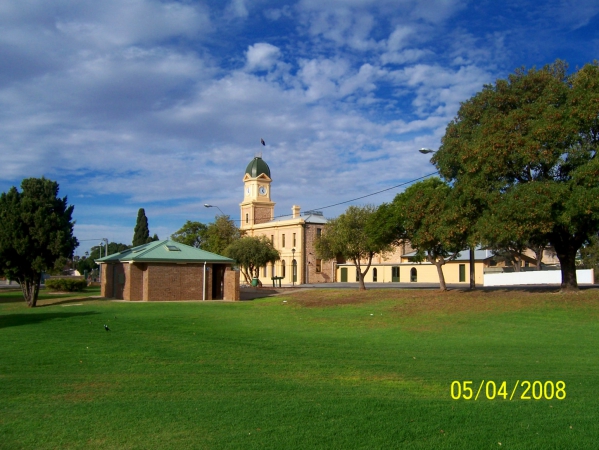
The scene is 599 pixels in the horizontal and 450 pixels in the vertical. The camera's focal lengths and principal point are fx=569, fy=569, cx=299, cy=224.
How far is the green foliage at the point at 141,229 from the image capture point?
8875 centimetres

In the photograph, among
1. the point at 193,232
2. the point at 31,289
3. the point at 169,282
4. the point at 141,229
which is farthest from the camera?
the point at 141,229

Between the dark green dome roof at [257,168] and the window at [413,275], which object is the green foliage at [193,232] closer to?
the dark green dome roof at [257,168]

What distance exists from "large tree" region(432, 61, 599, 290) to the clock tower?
5050cm

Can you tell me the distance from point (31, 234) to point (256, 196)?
155ft

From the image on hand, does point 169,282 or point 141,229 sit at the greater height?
point 141,229

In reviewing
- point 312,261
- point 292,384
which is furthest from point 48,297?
point 292,384

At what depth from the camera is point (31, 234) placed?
1208 inches

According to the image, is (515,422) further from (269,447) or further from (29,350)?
(29,350)

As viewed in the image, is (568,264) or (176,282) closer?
(568,264)

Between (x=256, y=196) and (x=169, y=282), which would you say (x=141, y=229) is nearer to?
(x=256, y=196)

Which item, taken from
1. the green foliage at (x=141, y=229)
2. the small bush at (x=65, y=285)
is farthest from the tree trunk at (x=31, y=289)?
the green foliage at (x=141, y=229)

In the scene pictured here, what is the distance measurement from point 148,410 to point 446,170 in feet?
74.1

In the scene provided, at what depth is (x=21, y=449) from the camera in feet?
21.0

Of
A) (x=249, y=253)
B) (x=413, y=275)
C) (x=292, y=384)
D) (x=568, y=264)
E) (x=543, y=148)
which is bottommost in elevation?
(x=292, y=384)
